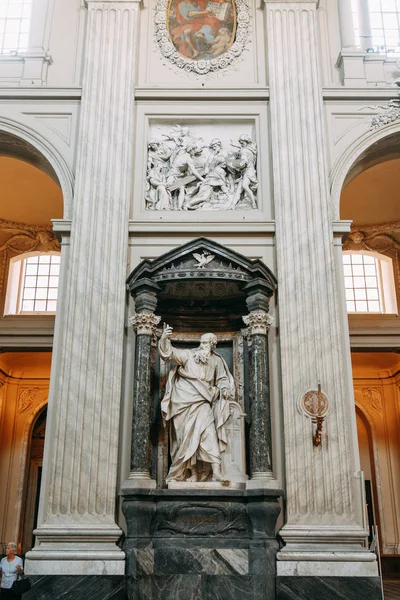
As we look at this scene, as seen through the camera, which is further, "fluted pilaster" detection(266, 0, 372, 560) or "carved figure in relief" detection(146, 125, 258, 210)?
"carved figure in relief" detection(146, 125, 258, 210)

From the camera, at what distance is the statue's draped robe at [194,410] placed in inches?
299

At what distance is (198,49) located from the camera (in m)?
9.78

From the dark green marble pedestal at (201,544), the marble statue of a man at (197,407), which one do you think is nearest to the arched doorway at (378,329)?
the marble statue of a man at (197,407)

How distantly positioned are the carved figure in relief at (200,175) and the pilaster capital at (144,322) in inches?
66.4

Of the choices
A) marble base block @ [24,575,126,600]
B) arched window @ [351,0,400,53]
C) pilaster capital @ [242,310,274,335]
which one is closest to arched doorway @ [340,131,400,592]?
arched window @ [351,0,400,53]

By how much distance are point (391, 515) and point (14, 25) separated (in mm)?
11428

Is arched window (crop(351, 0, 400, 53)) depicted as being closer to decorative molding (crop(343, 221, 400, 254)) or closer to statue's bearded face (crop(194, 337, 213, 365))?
decorative molding (crop(343, 221, 400, 254))

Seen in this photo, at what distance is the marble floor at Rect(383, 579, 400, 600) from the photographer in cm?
919

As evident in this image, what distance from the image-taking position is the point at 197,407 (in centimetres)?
777

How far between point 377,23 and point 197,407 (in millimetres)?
6668

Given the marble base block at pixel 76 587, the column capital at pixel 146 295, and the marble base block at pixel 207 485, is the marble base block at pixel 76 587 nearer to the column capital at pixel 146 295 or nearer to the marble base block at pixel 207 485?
the marble base block at pixel 207 485

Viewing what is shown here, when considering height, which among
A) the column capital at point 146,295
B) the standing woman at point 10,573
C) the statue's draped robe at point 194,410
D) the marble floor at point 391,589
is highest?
the column capital at point 146,295

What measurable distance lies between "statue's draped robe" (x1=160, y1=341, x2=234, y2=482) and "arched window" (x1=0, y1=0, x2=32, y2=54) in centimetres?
560

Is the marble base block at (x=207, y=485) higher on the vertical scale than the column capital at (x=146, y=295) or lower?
lower
